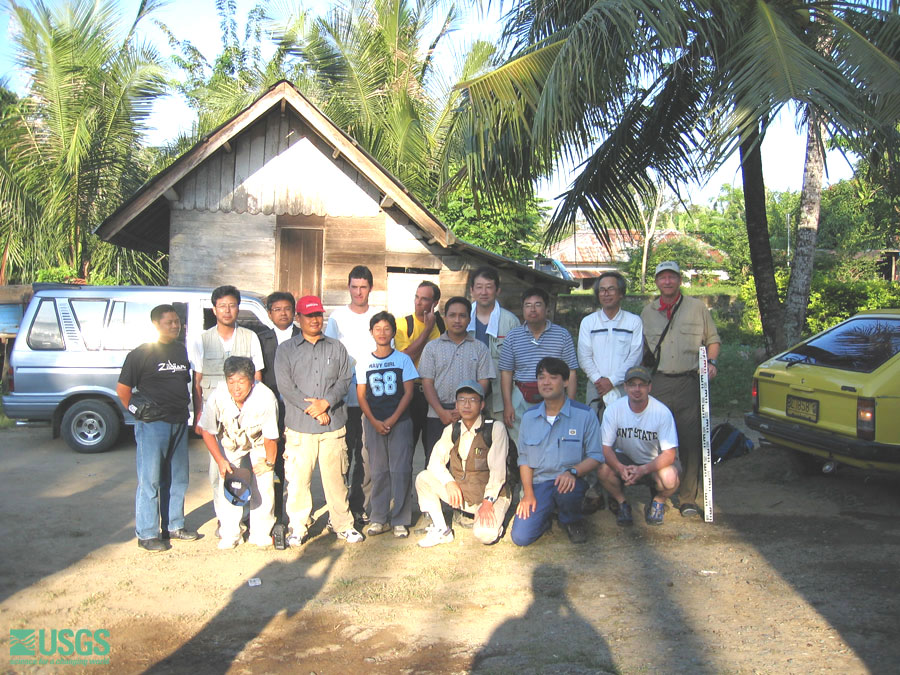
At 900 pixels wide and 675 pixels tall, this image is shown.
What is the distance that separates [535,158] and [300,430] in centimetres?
358

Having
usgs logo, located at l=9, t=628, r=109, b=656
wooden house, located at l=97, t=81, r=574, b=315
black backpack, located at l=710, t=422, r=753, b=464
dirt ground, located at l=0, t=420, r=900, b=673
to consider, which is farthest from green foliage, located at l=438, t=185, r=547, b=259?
usgs logo, located at l=9, t=628, r=109, b=656

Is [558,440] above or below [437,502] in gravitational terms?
above

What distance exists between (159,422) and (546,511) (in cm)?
287

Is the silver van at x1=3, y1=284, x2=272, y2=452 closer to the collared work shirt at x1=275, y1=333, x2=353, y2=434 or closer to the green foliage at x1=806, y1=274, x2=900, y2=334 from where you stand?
the collared work shirt at x1=275, y1=333, x2=353, y2=434

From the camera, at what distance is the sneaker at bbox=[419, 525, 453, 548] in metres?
5.90

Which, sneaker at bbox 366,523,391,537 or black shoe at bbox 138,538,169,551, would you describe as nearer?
black shoe at bbox 138,538,169,551

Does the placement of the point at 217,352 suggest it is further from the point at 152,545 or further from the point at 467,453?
the point at 467,453

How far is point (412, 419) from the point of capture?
646cm

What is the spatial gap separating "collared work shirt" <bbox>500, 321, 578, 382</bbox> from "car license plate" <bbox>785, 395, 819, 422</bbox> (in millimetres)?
2026

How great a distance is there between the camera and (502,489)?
6004 mm

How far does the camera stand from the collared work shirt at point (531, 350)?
6.36 m

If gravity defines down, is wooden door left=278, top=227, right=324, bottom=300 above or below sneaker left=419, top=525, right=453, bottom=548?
above

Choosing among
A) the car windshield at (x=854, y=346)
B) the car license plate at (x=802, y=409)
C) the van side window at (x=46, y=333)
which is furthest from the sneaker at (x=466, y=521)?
the van side window at (x=46, y=333)

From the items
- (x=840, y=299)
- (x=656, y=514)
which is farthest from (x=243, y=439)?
(x=840, y=299)
